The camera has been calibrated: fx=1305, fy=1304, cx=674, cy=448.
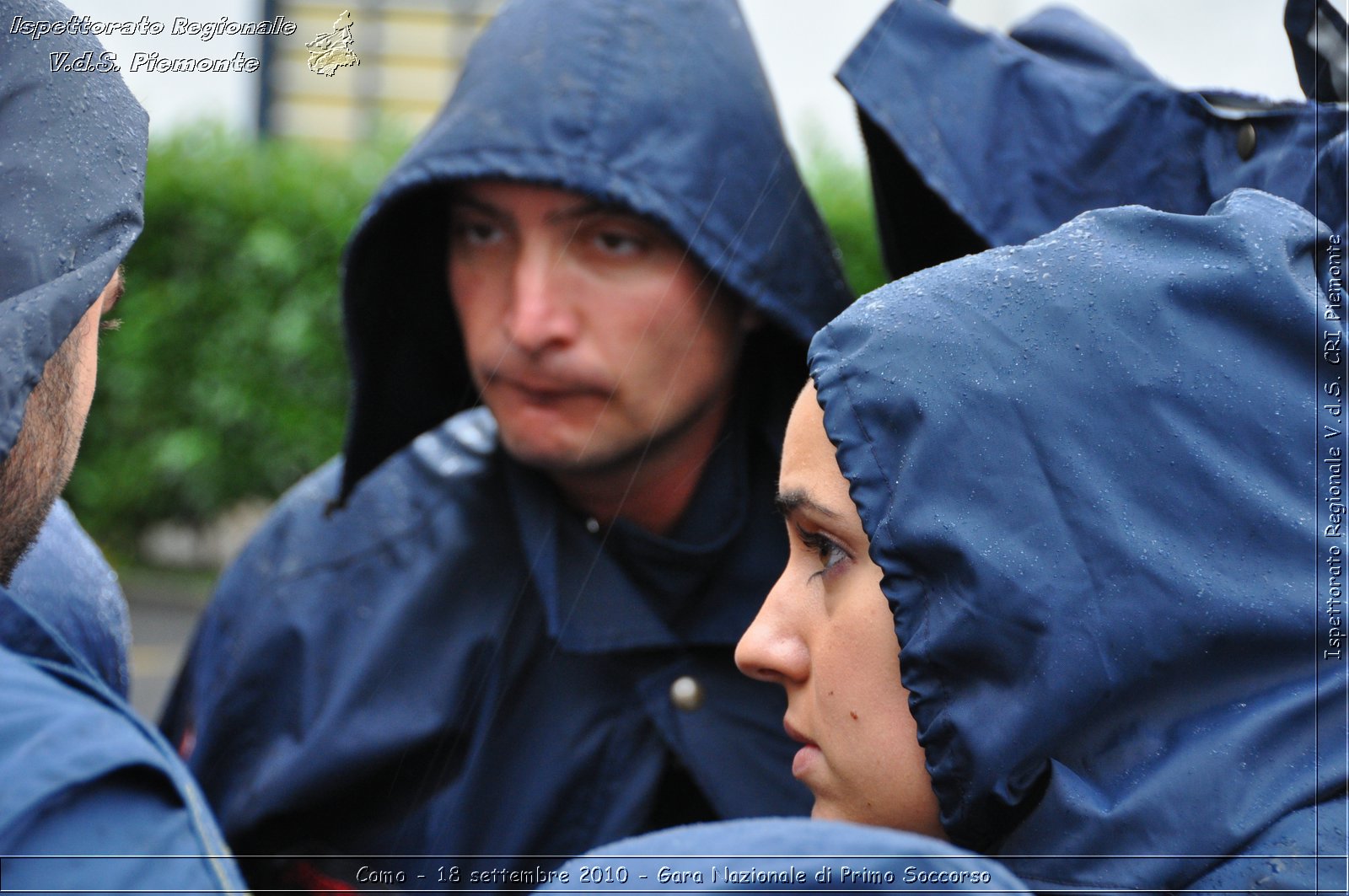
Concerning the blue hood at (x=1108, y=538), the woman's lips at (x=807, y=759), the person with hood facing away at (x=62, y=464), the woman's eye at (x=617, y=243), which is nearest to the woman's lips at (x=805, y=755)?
the woman's lips at (x=807, y=759)

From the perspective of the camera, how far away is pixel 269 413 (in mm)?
5543

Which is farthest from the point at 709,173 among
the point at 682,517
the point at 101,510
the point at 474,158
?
the point at 101,510

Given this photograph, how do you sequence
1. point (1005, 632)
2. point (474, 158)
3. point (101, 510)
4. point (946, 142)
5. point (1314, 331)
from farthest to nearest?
point (101, 510), point (474, 158), point (946, 142), point (1314, 331), point (1005, 632)

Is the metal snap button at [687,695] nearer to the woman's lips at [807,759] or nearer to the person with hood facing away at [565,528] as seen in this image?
the person with hood facing away at [565,528]

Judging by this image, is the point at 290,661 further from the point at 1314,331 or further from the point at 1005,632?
the point at 1314,331

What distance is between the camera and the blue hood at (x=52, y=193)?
117 cm

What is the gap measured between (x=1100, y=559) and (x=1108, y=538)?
0.02m

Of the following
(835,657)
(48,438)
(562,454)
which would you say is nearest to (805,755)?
(835,657)

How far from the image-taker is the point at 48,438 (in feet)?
4.33

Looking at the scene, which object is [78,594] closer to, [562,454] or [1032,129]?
[562,454]

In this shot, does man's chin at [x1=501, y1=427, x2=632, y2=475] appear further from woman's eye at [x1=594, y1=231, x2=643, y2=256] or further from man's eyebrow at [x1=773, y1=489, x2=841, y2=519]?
man's eyebrow at [x1=773, y1=489, x2=841, y2=519]

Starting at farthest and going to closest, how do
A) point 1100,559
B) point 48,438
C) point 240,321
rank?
point 240,321
point 48,438
point 1100,559

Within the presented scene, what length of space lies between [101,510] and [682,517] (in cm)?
272

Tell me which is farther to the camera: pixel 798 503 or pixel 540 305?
pixel 540 305
